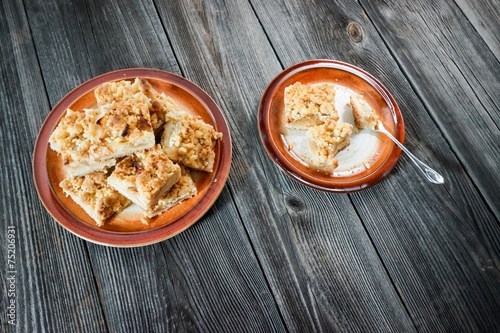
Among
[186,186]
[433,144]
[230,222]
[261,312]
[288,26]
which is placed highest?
[288,26]

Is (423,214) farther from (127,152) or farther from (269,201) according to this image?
(127,152)

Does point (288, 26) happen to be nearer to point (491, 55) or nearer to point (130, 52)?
point (130, 52)

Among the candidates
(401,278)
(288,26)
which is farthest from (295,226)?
(288,26)

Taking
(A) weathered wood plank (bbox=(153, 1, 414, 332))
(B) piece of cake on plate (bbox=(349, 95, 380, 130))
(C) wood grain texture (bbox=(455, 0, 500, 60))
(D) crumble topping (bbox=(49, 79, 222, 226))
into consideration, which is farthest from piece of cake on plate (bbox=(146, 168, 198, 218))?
(C) wood grain texture (bbox=(455, 0, 500, 60))

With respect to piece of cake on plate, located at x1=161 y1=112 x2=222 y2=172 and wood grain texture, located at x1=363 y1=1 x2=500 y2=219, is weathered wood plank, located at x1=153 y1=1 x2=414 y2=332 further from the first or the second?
wood grain texture, located at x1=363 y1=1 x2=500 y2=219

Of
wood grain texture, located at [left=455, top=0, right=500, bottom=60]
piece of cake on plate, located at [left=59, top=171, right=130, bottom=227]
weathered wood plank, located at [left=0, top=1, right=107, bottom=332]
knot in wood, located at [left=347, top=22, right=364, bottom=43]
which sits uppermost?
wood grain texture, located at [left=455, top=0, right=500, bottom=60]

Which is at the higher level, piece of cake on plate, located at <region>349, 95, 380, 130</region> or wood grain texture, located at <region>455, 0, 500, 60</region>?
wood grain texture, located at <region>455, 0, 500, 60</region>

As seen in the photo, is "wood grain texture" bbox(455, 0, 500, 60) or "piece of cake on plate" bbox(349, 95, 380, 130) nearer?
"piece of cake on plate" bbox(349, 95, 380, 130)

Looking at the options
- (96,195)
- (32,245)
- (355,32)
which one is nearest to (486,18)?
(355,32)
